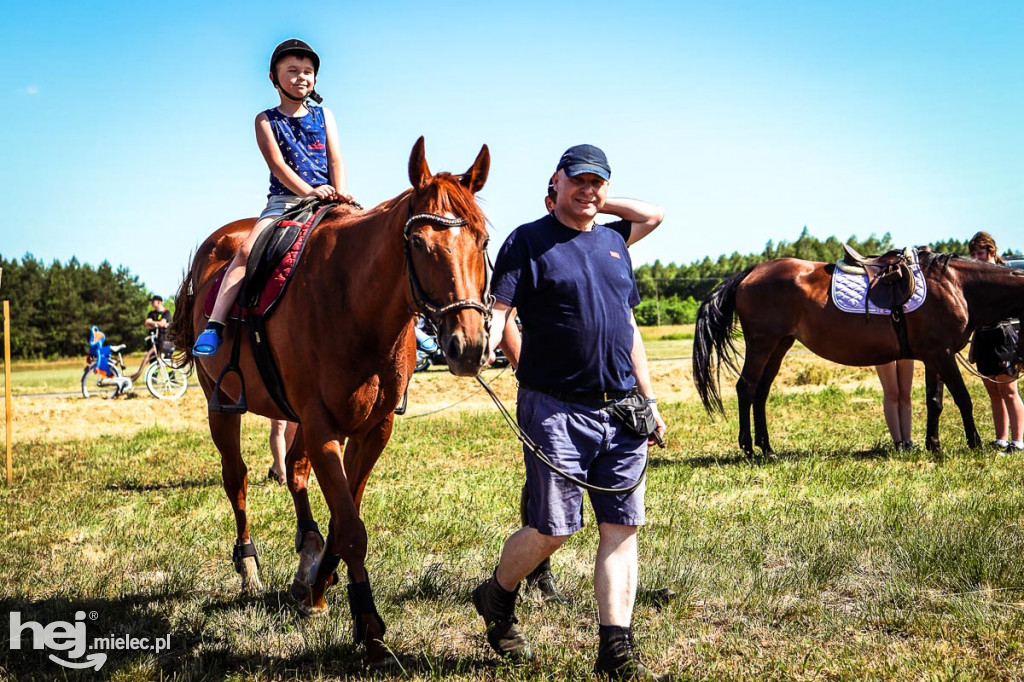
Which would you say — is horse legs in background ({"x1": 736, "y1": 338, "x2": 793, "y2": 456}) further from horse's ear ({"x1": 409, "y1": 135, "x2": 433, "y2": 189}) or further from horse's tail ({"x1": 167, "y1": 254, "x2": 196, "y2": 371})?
horse's ear ({"x1": 409, "y1": 135, "x2": 433, "y2": 189})

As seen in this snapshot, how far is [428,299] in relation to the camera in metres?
3.32

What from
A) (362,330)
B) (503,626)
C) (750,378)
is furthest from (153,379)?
(503,626)

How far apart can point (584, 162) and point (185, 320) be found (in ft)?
11.7

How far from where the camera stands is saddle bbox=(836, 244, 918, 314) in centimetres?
909

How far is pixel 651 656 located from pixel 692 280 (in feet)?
252

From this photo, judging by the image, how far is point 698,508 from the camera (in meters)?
6.33

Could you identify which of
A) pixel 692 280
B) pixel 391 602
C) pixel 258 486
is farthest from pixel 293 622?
pixel 692 280

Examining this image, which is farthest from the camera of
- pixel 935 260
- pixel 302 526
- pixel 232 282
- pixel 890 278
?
pixel 935 260

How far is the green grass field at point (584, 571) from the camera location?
142 inches

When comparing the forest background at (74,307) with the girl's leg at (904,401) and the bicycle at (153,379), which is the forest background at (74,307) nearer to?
the bicycle at (153,379)

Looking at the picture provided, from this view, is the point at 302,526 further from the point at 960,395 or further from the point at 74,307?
the point at 74,307

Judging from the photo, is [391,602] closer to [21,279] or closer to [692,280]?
[21,279]

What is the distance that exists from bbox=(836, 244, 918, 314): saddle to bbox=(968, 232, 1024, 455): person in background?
1.21 m

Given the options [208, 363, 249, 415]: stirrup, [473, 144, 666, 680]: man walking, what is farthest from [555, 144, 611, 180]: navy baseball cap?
[208, 363, 249, 415]: stirrup
